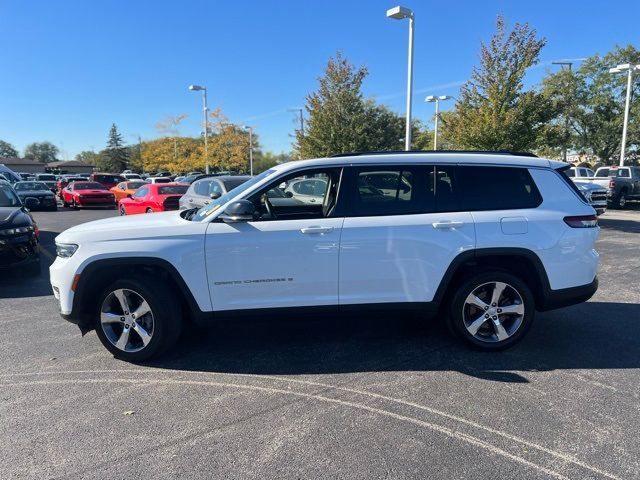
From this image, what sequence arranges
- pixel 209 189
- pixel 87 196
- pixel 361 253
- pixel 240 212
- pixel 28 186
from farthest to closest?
pixel 28 186 < pixel 87 196 < pixel 209 189 < pixel 361 253 < pixel 240 212

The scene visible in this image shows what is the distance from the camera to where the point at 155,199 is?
45.9 ft

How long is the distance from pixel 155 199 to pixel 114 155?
104 meters

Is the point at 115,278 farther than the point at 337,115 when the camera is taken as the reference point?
No

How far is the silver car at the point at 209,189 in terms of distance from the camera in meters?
11.0

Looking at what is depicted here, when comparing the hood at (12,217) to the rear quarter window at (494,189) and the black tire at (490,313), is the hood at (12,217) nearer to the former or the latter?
the rear quarter window at (494,189)

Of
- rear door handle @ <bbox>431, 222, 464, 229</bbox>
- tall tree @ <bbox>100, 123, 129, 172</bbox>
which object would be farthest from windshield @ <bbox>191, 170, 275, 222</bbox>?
tall tree @ <bbox>100, 123, 129, 172</bbox>

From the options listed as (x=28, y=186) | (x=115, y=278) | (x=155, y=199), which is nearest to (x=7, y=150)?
(x=28, y=186)

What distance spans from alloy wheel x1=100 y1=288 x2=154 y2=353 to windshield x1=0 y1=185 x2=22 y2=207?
550 cm

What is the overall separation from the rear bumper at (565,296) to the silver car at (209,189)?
801 centimetres

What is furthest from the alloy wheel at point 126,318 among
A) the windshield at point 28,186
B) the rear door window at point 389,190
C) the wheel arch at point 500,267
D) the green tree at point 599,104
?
the green tree at point 599,104

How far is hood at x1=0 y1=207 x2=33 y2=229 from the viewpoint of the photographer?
7042 mm

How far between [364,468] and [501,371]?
1.79 meters

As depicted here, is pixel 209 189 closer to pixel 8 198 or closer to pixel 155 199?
pixel 155 199

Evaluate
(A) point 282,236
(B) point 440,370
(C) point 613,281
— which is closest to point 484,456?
(B) point 440,370
